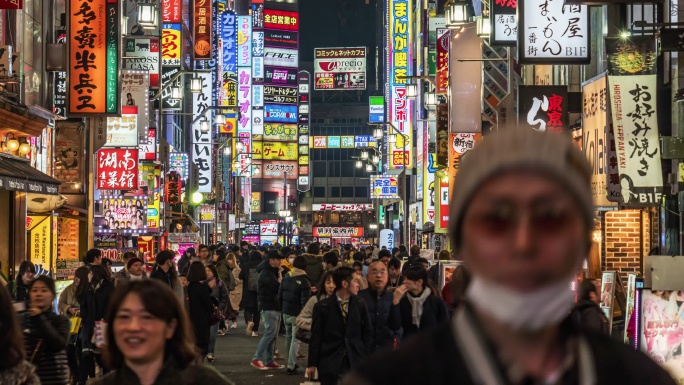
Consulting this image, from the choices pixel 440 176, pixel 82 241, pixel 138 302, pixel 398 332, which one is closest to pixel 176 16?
pixel 440 176

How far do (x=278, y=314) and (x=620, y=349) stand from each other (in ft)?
54.2

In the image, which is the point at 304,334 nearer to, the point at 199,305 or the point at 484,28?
the point at 199,305

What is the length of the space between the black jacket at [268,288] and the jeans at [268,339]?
13 centimetres

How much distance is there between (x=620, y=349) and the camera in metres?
1.99

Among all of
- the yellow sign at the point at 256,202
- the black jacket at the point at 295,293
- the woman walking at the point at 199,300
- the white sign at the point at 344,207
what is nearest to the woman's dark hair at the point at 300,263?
the black jacket at the point at 295,293

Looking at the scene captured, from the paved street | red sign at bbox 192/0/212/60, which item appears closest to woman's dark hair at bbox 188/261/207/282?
the paved street

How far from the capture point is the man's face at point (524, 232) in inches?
71.2

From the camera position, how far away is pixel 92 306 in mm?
14008

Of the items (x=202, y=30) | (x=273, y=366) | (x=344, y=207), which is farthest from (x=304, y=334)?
(x=344, y=207)

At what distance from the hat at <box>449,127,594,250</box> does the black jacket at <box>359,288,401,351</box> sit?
9.89m

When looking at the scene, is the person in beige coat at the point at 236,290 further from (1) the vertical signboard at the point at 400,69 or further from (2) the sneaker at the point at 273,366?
(1) the vertical signboard at the point at 400,69

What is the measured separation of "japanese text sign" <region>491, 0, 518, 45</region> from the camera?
24281mm

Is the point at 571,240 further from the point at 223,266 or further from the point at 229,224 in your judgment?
the point at 229,224

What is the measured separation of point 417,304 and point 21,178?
1017 cm
